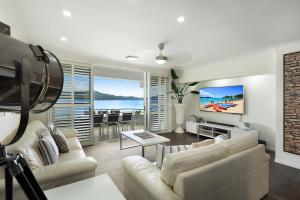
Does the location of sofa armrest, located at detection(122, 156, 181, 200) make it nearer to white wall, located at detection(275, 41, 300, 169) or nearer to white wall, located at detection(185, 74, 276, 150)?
white wall, located at detection(275, 41, 300, 169)

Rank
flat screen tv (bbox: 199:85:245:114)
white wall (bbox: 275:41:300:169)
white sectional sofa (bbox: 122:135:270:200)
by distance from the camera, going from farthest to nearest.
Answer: flat screen tv (bbox: 199:85:245:114), white wall (bbox: 275:41:300:169), white sectional sofa (bbox: 122:135:270:200)

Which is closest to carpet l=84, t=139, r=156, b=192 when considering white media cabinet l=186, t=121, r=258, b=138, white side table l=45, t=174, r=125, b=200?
white side table l=45, t=174, r=125, b=200

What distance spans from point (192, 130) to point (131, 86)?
4042mm

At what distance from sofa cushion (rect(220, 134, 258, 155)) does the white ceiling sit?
58.4 inches

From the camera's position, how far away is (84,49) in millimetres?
3213

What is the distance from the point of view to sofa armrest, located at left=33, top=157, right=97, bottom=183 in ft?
4.19

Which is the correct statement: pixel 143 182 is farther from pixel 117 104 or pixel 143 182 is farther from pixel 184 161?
pixel 117 104

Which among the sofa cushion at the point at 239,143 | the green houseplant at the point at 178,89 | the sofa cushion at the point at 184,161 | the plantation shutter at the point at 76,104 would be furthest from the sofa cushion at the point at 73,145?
the green houseplant at the point at 178,89

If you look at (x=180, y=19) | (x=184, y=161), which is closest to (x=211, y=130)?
(x=180, y=19)

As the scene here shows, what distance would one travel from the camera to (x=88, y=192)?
104 centimetres

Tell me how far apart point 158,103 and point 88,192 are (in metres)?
4.03

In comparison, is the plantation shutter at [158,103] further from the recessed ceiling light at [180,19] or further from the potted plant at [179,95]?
the recessed ceiling light at [180,19]

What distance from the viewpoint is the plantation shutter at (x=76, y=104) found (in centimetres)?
348

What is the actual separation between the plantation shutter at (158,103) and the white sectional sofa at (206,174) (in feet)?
10.6
